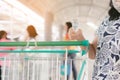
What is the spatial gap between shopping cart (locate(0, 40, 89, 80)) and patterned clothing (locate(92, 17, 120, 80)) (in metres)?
0.81

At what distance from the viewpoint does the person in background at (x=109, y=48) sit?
2082 mm

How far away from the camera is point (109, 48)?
2.11 m

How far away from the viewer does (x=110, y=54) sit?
2.10 m

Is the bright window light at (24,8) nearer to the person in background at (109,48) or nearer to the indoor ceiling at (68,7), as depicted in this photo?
the indoor ceiling at (68,7)

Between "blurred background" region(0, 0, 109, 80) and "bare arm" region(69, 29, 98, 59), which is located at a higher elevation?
"blurred background" region(0, 0, 109, 80)

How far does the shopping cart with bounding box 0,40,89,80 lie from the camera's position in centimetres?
307

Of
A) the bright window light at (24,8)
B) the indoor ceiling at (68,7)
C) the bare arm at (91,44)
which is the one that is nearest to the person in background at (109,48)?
the bare arm at (91,44)

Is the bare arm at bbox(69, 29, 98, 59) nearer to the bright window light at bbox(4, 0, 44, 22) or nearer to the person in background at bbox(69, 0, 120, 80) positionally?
the person in background at bbox(69, 0, 120, 80)

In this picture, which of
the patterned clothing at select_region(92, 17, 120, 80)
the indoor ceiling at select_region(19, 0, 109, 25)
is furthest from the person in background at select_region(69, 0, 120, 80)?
the indoor ceiling at select_region(19, 0, 109, 25)

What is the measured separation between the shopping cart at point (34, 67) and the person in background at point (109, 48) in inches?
31.6

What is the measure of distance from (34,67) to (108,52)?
127 cm

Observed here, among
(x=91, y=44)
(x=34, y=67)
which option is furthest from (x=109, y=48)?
(x=34, y=67)

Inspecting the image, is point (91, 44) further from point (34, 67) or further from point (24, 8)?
point (24, 8)

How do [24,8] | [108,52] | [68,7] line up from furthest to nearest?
[68,7], [24,8], [108,52]
